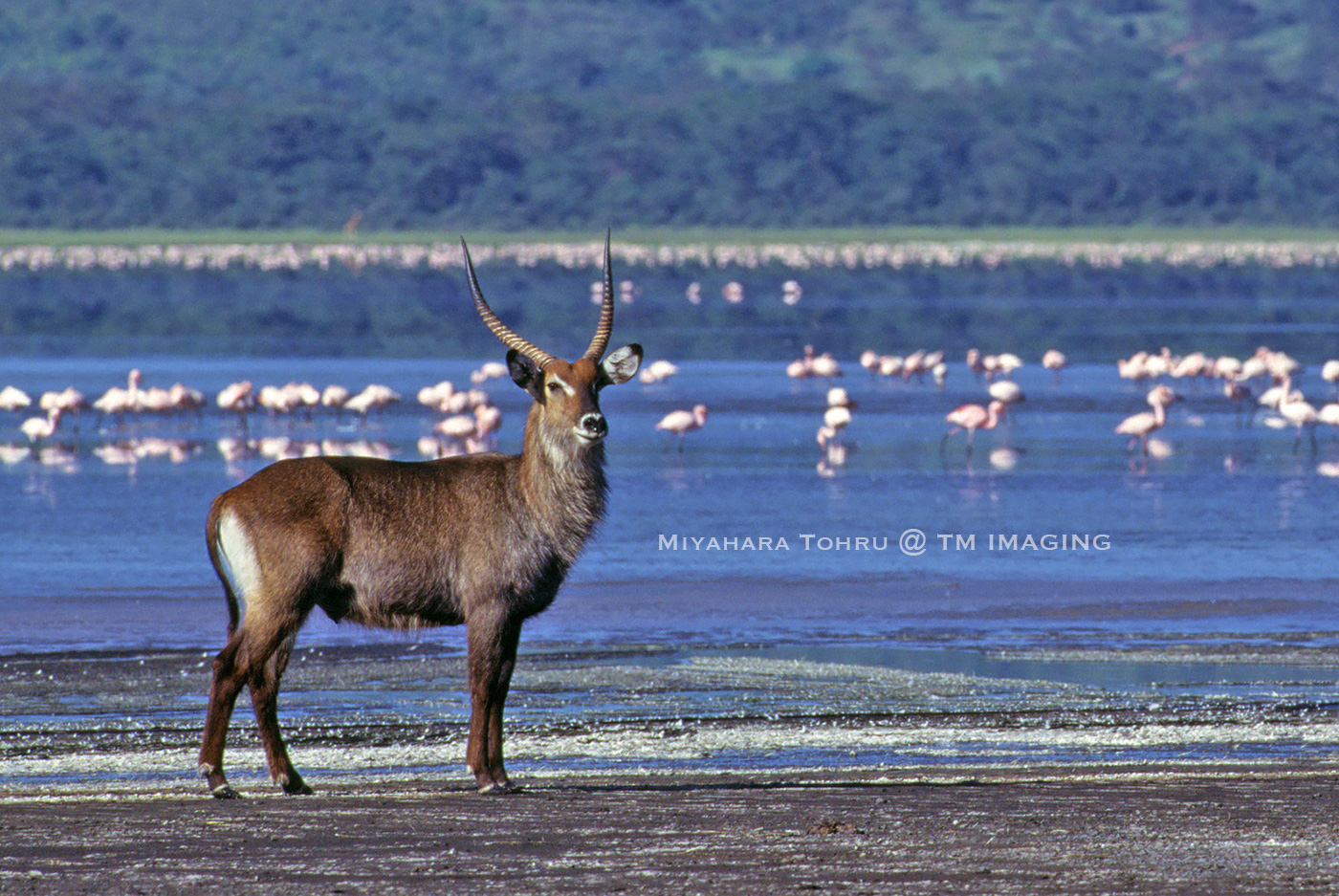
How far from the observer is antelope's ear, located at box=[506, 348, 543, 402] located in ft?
29.3

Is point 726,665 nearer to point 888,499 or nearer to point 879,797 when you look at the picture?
point 879,797

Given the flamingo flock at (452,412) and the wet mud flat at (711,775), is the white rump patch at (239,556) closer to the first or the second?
the wet mud flat at (711,775)

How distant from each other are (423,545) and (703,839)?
6.37 ft

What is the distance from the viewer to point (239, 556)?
349 inches

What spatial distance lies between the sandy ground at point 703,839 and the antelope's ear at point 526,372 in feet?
5.41

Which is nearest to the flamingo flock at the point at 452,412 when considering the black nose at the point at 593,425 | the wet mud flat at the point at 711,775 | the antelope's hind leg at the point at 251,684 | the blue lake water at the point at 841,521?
the blue lake water at the point at 841,521

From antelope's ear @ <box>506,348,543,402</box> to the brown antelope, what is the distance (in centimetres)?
1

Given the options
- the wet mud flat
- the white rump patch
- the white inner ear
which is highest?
the white inner ear

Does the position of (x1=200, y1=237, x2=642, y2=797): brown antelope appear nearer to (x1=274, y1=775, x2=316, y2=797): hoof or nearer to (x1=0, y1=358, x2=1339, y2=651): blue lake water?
A: (x1=274, y1=775, x2=316, y2=797): hoof

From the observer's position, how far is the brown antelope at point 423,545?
28.9 feet

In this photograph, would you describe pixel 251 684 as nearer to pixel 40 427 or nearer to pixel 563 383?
pixel 563 383

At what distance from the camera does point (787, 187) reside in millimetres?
148500

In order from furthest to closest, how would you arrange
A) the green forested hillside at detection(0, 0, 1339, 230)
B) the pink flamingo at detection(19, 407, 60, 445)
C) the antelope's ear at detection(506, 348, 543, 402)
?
the green forested hillside at detection(0, 0, 1339, 230) < the pink flamingo at detection(19, 407, 60, 445) < the antelope's ear at detection(506, 348, 543, 402)

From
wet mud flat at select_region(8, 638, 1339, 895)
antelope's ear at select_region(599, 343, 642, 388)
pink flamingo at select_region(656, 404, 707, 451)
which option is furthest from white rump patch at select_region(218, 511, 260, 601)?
pink flamingo at select_region(656, 404, 707, 451)
